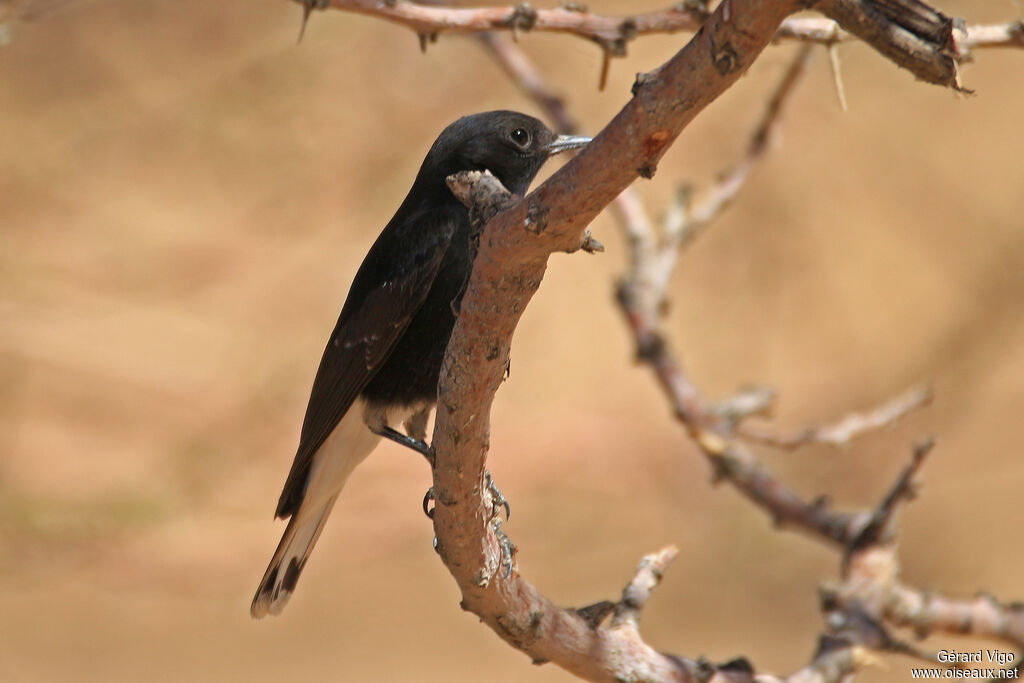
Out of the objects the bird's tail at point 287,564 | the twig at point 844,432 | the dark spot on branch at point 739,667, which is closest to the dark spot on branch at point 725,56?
the dark spot on branch at point 739,667

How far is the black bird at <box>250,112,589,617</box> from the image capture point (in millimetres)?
3660

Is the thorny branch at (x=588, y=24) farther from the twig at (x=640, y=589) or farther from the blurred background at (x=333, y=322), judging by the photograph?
the blurred background at (x=333, y=322)

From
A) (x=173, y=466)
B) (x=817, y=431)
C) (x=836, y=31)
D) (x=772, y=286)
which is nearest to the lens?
(x=836, y=31)

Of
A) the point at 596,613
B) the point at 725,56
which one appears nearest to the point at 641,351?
the point at 596,613

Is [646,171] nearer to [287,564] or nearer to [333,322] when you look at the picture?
[287,564]

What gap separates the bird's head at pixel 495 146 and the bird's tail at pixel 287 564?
56.5 inches

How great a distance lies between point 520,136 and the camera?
13.0 ft

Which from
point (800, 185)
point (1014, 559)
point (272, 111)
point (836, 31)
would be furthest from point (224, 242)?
point (1014, 559)

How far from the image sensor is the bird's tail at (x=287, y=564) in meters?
4.30

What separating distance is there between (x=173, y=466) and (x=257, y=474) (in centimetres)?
116

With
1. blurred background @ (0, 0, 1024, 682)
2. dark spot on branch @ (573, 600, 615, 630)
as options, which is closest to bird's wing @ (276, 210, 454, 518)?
dark spot on branch @ (573, 600, 615, 630)

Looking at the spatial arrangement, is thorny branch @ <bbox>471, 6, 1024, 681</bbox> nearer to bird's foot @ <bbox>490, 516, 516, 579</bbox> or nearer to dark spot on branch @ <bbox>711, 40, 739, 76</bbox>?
bird's foot @ <bbox>490, 516, 516, 579</bbox>

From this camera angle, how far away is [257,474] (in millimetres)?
8492

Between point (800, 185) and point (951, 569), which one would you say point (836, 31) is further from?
point (951, 569)
